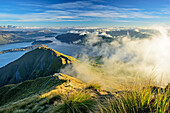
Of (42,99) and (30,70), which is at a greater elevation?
(42,99)

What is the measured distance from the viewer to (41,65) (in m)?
189

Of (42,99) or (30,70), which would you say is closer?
(42,99)

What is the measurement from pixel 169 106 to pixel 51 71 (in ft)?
561

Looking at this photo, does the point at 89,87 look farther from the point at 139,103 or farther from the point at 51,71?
the point at 51,71

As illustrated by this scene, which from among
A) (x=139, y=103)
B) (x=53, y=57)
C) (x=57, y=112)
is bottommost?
(x=53, y=57)

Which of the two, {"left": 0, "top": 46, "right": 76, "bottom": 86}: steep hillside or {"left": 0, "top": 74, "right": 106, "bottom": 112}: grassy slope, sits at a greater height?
{"left": 0, "top": 74, "right": 106, "bottom": 112}: grassy slope

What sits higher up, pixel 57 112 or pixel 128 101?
pixel 128 101

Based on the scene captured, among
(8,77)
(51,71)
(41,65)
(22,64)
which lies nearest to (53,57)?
(41,65)

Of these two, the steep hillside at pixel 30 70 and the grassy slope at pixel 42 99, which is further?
the steep hillside at pixel 30 70

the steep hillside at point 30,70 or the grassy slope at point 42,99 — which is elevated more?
the grassy slope at point 42,99

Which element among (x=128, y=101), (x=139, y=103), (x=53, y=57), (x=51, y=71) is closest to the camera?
(x=139, y=103)

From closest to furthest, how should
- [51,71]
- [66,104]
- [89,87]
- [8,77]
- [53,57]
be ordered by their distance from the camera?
1. [66,104]
2. [89,87]
3. [51,71]
4. [8,77]
5. [53,57]

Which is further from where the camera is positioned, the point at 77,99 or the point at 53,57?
the point at 53,57

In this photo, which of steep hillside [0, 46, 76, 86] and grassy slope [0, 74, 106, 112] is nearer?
grassy slope [0, 74, 106, 112]
